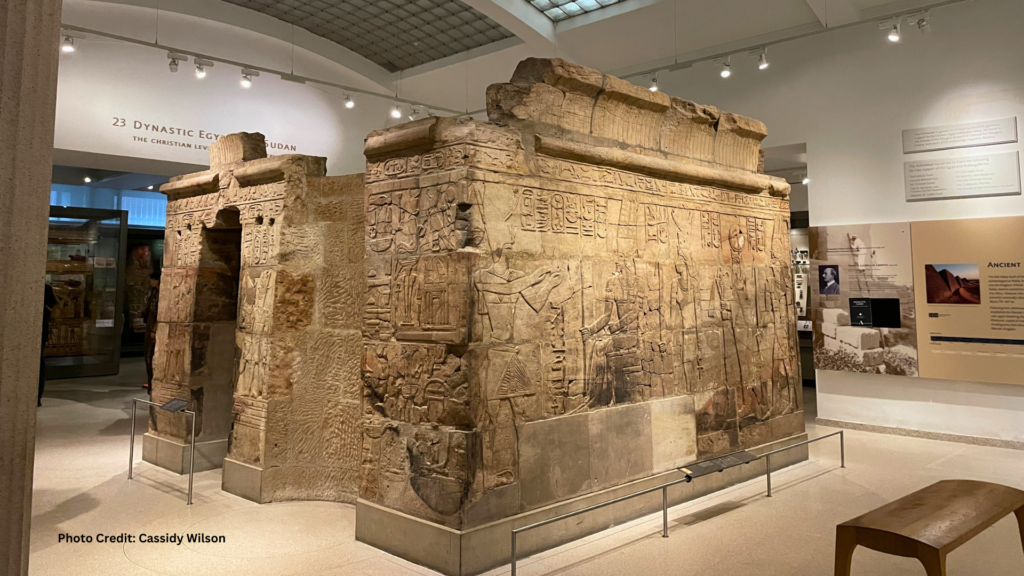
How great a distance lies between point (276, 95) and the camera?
977 cm

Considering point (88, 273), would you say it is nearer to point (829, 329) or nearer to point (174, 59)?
point (174, 59)

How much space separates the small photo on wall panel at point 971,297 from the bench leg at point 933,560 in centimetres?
513

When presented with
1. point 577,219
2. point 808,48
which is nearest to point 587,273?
point 577,219

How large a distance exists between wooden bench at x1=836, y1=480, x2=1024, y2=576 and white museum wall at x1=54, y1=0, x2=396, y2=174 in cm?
789

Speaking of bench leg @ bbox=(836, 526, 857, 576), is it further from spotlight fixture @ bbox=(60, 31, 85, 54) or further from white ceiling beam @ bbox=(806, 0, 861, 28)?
spotlight fixture @ bbox=(60, 31, 85, 54)

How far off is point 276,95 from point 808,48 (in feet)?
24.2

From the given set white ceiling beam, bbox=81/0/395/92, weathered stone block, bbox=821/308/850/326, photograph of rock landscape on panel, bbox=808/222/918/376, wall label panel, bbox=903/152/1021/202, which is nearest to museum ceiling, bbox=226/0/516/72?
white ceiling beam, bbox=81/0/395/92

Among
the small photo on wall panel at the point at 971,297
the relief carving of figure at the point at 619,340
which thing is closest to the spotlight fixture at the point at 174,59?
the relief carving of figure at the point at 619,340

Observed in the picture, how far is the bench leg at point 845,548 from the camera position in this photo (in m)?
3.03

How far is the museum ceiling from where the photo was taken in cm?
969

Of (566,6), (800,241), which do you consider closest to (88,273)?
(566,6)

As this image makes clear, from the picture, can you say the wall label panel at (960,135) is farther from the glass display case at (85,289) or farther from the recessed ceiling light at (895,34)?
the glass display case at (85,289)

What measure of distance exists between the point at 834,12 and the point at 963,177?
2360 mm

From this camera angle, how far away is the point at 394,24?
10.2 meters
